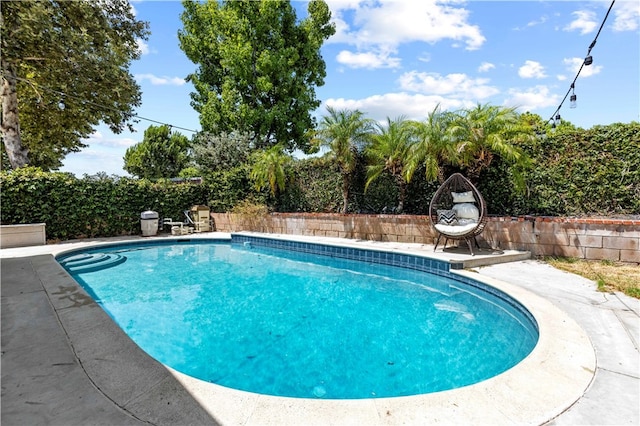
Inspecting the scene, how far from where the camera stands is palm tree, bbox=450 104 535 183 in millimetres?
7453

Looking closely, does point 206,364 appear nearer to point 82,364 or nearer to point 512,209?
point 82,364

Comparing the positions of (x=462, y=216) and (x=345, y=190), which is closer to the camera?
(x=462, y=216)

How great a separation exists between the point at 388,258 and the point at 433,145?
3.17m

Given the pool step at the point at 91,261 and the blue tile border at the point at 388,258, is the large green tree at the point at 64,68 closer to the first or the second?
the pool step at the point at 91,261

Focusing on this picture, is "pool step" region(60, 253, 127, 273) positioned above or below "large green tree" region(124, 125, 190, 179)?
below

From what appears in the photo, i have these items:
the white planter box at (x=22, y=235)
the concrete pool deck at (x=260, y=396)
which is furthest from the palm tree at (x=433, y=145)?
the white planter box at (x=22, y=235)

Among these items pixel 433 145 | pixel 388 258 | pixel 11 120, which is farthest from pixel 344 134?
pixel 11 120

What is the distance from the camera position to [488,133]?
762 centimetres

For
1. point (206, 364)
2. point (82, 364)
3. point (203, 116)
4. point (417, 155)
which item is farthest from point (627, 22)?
point (203, 116)

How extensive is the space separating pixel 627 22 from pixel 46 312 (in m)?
11.5

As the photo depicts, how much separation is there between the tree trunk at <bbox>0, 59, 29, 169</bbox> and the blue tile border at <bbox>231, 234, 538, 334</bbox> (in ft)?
27.6

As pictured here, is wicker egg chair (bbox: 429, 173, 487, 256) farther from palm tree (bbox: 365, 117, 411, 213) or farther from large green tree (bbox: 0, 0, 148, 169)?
large green tree (bbox: 0, 0, 148, 169)

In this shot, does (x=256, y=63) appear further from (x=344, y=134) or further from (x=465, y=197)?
(x=465, y=197)

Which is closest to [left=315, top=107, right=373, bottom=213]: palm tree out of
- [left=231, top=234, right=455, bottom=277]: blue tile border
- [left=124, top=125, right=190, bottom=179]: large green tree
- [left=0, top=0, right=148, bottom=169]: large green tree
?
[left=231, top=234, right=455, bottom=277]: blue tile border
